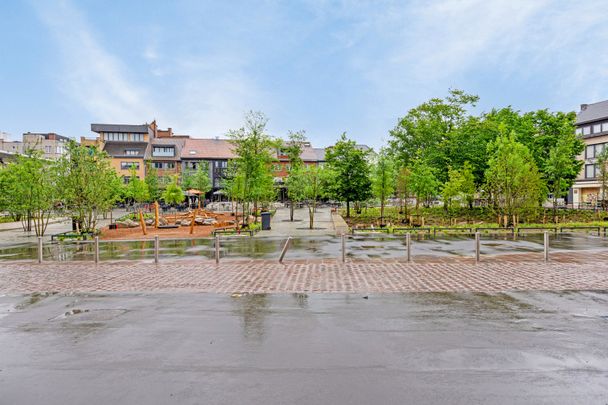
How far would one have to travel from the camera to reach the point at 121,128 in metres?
77.3

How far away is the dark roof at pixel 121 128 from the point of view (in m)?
76.1

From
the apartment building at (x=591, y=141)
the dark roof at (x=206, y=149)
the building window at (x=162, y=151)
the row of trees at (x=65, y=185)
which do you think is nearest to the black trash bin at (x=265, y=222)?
the row of trees at (x=65, y=185)

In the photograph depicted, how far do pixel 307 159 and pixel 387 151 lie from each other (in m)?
29.1

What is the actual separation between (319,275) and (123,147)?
7349 cm

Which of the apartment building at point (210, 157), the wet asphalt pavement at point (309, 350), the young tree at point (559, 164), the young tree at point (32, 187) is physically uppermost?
the apartment building at point (210, 157)

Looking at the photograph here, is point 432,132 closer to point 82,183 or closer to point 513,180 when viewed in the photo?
point 513,180

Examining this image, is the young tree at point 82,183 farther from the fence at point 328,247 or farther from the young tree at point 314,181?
the young tree at point 314,181

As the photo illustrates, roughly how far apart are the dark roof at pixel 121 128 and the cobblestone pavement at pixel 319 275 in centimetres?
6724

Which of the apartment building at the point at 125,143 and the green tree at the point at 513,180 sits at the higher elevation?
the apartment building at the point at 125,143

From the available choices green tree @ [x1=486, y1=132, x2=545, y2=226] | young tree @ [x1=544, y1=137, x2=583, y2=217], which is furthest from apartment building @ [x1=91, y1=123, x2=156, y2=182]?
young tree @ [x1=544, y1=137, x2=583, y2=217]

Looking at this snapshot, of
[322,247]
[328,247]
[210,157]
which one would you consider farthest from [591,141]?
[210,157]

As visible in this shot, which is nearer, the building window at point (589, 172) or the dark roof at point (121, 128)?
the building window at point (589, 172)

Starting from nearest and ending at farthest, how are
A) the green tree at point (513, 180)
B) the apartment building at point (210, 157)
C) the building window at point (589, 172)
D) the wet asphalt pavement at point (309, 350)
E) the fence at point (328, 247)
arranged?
the wet asphalt pavement at point (309, 350) < the fence at point (328, 247) < the green tree at point (513, 180) < the building window at point (589, 172) < the apartment building at point (210, 157)

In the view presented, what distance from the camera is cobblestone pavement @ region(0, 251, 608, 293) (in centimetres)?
1062
